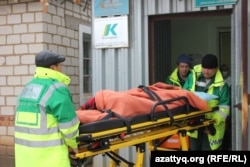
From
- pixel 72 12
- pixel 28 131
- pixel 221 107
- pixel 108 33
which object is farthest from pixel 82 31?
pixel 28 131

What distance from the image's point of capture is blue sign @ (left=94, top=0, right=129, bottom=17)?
5.62 meters

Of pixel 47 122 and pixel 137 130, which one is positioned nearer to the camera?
pixel 47 122

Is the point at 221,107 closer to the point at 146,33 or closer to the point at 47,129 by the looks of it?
the point at 146,33

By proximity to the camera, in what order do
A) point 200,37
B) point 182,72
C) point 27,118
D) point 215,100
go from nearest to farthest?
point 27,118 → point 215,100 → point 182,72 → point 200,37

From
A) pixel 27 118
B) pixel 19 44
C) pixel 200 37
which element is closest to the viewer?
pixel 27 118

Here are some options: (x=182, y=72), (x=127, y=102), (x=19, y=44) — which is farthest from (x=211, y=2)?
(x=19, y=44)

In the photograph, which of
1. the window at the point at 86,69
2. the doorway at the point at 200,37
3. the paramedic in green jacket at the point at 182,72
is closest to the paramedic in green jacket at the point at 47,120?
the paramedic in green jacket at the point at 182,72

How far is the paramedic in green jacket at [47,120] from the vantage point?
335 cm

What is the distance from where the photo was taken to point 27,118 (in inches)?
138

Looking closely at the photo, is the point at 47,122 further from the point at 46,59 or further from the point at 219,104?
the point at 219,104

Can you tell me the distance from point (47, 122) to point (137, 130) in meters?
0.85

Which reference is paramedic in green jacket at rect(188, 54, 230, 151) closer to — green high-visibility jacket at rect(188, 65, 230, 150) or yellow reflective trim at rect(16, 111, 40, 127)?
green high-visibility jacket at rect(188, 65, 230, 150)

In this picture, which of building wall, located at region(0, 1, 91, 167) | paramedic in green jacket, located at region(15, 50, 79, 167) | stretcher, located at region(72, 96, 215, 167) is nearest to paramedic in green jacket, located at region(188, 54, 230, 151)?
→ stretcher, located at region(72, 96, 215, 167)

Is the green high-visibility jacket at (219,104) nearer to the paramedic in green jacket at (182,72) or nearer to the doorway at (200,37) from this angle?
the paramedic in green jacket at (182,72)
